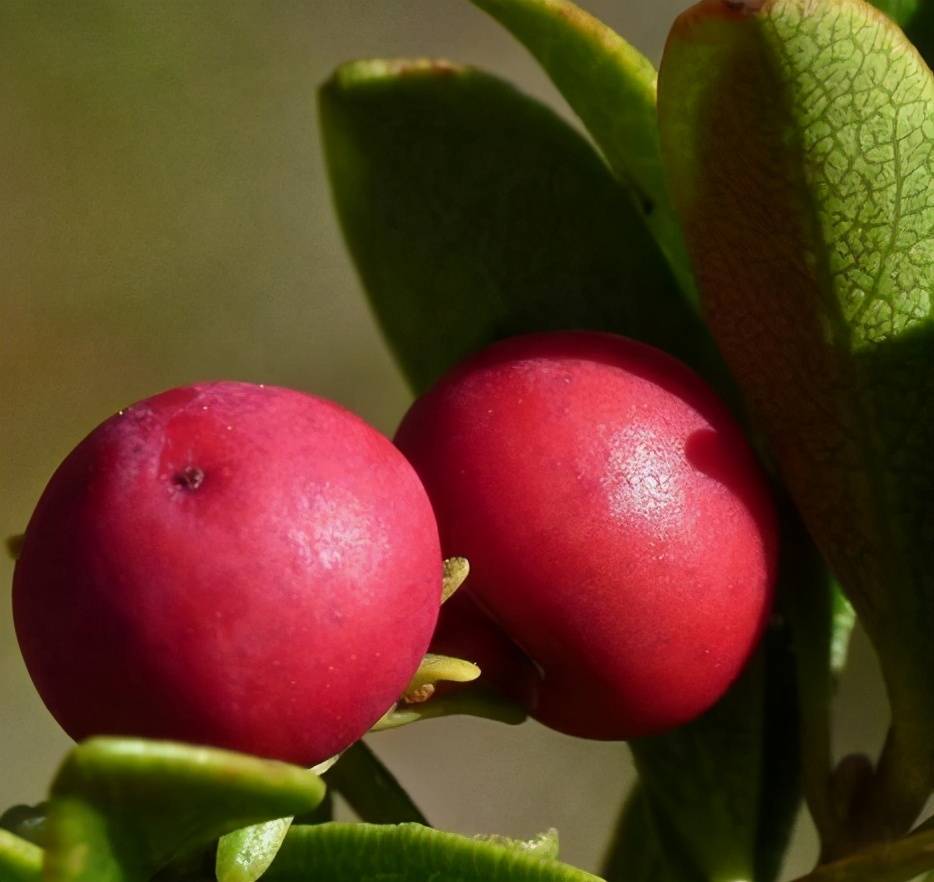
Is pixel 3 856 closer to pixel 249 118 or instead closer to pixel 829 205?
pixel 829 205

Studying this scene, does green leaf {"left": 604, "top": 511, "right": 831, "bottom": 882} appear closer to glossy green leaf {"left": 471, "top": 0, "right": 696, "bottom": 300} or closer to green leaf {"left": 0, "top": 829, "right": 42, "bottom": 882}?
glossy green leaf {"left": 471, "top": 0, "right": 696, "bottom": 300}

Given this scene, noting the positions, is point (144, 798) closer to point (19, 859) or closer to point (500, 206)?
point (19, 859)

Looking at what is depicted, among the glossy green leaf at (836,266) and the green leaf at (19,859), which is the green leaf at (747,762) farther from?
the green leaf at (19,859)

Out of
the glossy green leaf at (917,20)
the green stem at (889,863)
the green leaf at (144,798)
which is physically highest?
the glossy green leaf at (917,20)

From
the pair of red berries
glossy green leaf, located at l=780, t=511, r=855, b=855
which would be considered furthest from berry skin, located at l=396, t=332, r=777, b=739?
glossy green leaf, located at l=780, t=511, r=855, b=855

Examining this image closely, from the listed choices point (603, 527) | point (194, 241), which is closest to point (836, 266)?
point (603, 527)

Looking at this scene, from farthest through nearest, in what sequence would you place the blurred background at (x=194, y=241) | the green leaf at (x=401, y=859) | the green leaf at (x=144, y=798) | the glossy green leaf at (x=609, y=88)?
the blurred background at (x=194, y=241) → the glossy green leaf at (x=609, y=88) → the green leaf at (x=401, y=859) → the green leaf at (x=144, y=798)

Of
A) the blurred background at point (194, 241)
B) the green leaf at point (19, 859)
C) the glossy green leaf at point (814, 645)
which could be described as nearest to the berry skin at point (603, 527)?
the glossy green leaf at point (814, 645)
